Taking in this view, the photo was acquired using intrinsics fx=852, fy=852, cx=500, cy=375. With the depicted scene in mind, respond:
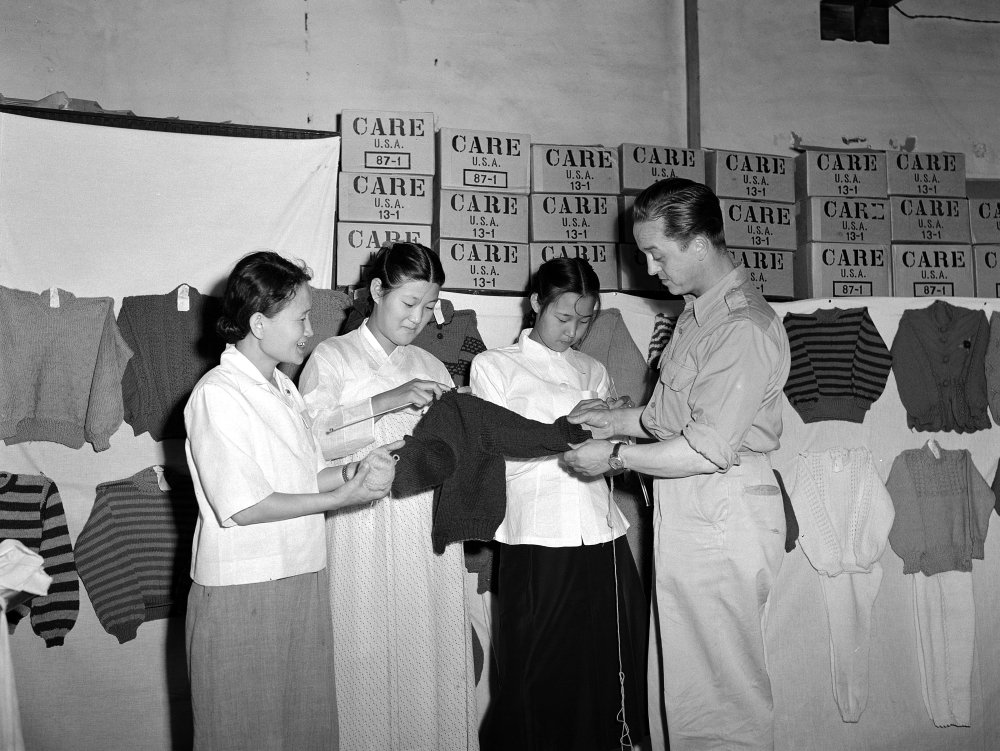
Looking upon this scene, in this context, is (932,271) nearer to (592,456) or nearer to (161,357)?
(592,456)

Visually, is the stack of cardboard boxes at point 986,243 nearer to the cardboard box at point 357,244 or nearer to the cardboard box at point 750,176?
the cardboard box at point 750,176

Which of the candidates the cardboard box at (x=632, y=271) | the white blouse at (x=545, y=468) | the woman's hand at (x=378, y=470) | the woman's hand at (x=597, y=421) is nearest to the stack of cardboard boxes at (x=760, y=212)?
the cardboard box at (x=632, y=271)

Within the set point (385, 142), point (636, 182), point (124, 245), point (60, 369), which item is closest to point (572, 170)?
point (636, 182)

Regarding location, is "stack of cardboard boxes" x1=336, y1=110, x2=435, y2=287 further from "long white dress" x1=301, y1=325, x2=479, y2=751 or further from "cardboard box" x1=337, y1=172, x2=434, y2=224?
"long white dress" x1=301, y1=325, x2=479, y2=751

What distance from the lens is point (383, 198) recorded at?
3.45 m

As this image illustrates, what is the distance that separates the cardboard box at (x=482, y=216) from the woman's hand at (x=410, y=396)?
1096 millimetres

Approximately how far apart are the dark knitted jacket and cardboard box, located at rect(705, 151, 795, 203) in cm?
178

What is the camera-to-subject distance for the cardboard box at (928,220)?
Result: 3.88 metres

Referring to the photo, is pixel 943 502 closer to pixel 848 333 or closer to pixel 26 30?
pixel 848 333

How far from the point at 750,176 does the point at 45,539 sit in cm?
324

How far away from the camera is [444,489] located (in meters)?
2.49

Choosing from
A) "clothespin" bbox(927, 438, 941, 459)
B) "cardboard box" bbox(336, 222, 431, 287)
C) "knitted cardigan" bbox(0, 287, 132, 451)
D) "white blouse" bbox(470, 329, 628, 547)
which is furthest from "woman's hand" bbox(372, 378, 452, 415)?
"clothespin" bbox(927, 438, 941, 459)

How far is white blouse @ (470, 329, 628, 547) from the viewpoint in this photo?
107 inches

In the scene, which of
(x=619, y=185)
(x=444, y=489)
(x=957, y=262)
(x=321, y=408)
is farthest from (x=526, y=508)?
(x=957, y=262)
